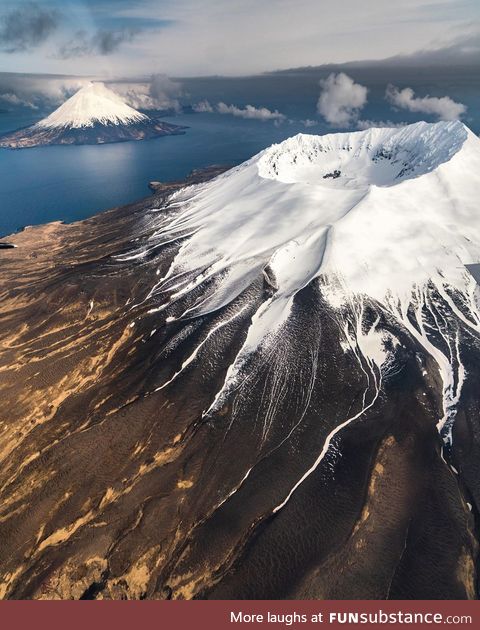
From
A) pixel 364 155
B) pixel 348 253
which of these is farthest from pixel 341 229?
pixel 364 155

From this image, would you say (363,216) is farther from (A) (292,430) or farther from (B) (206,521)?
(B) (206,521)

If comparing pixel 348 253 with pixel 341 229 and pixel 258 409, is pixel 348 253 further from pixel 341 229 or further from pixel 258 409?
pixel 258 409

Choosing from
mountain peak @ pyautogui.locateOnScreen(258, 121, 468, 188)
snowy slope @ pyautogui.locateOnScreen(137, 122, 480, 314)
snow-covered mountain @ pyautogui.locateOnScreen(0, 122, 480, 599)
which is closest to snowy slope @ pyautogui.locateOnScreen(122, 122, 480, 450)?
snowy slope @ pyautogui.locateOnScreen(137, 122, 480, 314)

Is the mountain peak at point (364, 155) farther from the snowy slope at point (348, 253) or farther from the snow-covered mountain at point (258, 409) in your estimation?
the snow-covered mountain at point (258, 409)

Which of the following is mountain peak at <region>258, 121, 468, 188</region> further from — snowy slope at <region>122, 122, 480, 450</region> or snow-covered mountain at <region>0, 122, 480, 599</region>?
snow-covered mountain at <region>0, 122, 480, 599</region>

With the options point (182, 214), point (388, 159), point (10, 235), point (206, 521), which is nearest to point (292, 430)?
point (206, 521)
